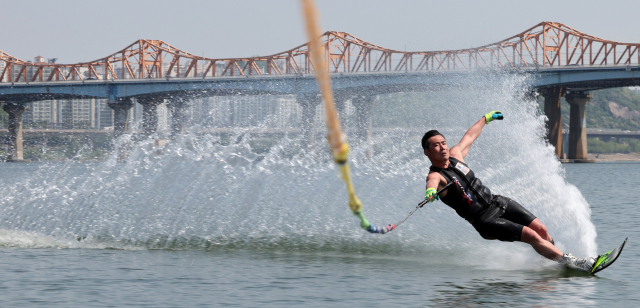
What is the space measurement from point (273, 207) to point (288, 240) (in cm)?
88

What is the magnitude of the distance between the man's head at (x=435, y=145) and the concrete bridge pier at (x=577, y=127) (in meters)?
68.8

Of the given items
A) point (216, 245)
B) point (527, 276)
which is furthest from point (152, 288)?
point (527, 276)

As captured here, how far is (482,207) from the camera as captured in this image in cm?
777

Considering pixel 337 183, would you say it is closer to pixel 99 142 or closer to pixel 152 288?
pixel 152 288

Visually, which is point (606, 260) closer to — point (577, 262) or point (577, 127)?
point (577, 262)

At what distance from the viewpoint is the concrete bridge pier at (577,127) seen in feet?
236

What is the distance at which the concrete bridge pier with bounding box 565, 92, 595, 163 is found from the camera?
72062mm

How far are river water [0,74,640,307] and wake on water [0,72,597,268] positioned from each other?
0.03 metres

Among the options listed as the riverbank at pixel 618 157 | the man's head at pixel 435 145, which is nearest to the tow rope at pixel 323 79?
the man's head at pixel 435 145

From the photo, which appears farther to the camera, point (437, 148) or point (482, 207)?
point (482, 207)

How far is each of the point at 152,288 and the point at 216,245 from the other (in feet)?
10.7

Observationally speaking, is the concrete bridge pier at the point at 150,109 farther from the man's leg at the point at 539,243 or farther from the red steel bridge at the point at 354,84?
the man's leg at the point at 539,243

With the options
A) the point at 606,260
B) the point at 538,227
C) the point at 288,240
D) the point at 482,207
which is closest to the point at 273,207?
the point at 288,240

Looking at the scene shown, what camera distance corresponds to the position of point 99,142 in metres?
101
